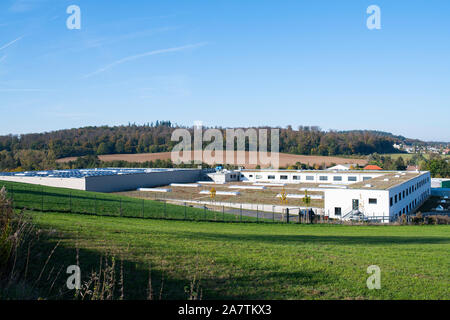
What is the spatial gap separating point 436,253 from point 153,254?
8625mm

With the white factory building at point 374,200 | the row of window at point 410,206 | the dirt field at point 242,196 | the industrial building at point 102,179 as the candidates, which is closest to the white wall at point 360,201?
the white factory building at point 374,200

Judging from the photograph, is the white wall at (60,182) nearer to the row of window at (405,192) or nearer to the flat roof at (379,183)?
the flat roof at (379,183)

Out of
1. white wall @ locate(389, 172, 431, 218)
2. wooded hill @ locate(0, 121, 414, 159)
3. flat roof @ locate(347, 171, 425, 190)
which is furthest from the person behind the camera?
wooded hill @ locate(0, 121, 414, 159)

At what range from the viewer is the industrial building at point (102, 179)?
45.6 meters

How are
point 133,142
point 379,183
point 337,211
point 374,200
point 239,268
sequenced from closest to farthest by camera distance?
point 239,268 → point 374,200 → point 337,211 → point 379,183 → point 133,142

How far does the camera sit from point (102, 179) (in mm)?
47625

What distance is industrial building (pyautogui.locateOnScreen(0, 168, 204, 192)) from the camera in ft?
149

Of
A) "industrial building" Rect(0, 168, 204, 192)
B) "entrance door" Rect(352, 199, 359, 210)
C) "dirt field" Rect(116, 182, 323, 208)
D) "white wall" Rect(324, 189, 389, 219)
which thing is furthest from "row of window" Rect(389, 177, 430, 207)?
"industrial building" Rect(0, 168, 204, 192)

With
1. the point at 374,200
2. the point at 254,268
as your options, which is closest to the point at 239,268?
the point at 254,268

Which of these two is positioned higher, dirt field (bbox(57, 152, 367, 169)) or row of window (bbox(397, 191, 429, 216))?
dirt field (bbox(57, 152, 367, 169))

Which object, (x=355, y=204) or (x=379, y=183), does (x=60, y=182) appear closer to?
(x=355, y=204)

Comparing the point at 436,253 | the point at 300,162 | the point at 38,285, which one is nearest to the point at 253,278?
the point at 38,285

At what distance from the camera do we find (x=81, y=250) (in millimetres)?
7633

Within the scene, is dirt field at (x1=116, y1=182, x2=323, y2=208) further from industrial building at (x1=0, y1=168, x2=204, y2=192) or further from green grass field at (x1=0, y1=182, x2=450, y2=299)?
green grass field at (x1=0, y1=182, x2=450, y2=299)
